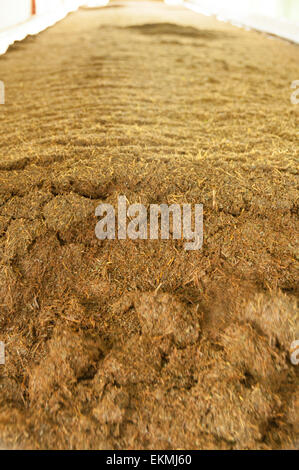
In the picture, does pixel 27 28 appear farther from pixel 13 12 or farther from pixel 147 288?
pixel 147 288

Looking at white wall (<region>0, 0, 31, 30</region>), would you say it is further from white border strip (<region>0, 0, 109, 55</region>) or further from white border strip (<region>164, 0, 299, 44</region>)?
white border strip (<region>164, 0, 299, 44</region>)

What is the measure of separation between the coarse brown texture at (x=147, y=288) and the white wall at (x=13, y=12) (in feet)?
13.8

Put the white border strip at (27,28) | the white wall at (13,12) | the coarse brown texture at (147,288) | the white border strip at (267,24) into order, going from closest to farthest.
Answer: the coarse brown texture at (147,288) → the white border strip at (27,28) → the white wall at (13,12) → the white border strip at (267,24)

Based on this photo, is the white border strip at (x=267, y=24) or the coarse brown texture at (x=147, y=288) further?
the white border strip at (x=267, y=24)

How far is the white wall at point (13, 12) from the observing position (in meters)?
5.28

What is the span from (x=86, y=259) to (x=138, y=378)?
1.79 ft

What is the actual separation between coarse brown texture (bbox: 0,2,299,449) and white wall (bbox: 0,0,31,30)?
13.8 feet

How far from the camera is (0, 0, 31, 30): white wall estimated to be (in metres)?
5.28

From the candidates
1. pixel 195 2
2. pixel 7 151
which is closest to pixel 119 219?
pixel 7 151

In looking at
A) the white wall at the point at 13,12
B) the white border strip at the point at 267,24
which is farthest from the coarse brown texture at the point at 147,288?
the white border strip at the point at 267,24

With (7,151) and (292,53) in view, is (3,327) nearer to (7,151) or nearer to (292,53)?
(7,151)

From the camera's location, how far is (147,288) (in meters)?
1.32

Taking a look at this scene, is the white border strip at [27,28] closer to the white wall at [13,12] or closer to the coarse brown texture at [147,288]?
the white wall at [13,12]

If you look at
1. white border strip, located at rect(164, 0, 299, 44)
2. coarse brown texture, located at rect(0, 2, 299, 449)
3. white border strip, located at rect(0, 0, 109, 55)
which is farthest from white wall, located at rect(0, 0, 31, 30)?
white border strip, located at rect(164, 0, 299, 44)
